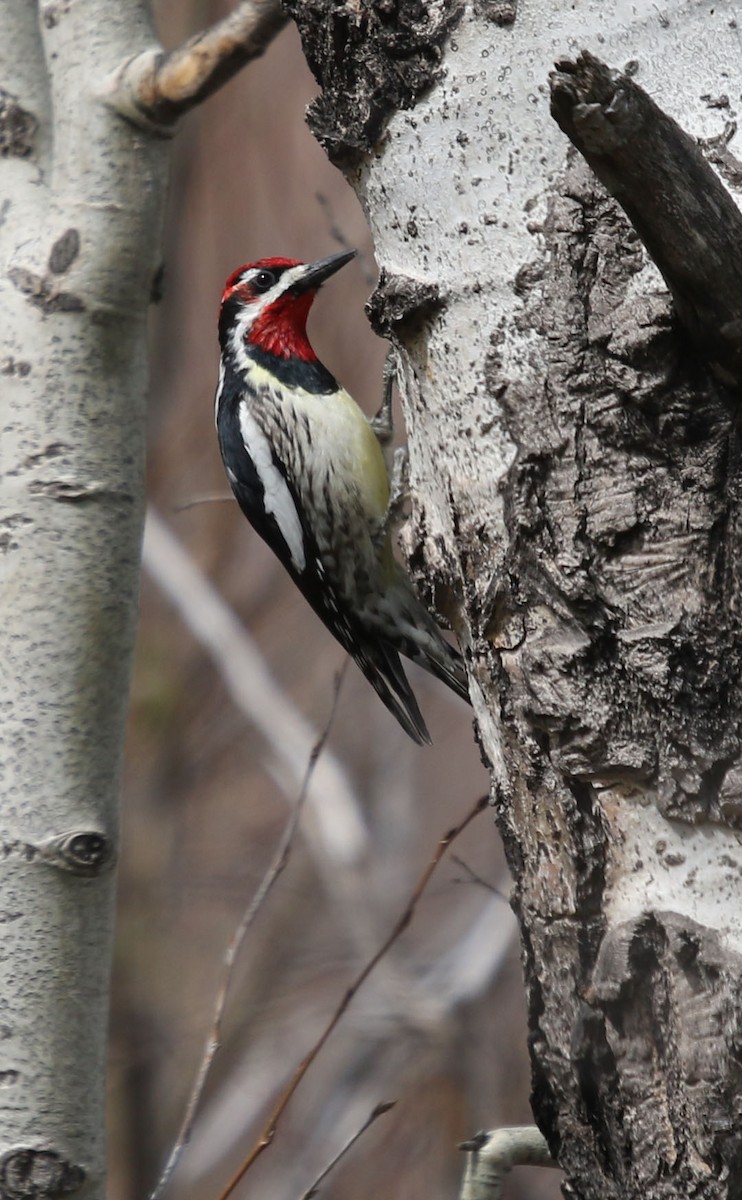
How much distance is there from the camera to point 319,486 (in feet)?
11.0

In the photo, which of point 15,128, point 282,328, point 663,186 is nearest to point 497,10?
point 663,186

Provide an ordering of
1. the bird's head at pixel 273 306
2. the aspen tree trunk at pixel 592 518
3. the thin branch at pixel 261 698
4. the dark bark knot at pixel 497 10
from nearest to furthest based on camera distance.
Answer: the aspen tree trunk at pixel 592 518 → the dark bark knot at pixel 497 10 → the bird's head at pixel 273 306 → the thin branch at pixel 261 698

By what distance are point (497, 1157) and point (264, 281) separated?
2522mm

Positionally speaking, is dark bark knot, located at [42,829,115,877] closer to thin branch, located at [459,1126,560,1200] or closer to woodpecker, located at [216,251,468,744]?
thin branch, located at [459,1126,560,1200]

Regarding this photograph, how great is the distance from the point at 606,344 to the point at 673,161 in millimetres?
328

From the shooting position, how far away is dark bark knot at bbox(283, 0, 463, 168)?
1538mm

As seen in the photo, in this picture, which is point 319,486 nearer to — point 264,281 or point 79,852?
point 264,281

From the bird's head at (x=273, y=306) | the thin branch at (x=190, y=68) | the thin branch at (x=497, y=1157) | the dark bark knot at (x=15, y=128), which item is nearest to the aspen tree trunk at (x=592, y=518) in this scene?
the thin branch at (x=497, y=1157)

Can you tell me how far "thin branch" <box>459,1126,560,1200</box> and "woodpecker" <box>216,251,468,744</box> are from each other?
5.01 feet

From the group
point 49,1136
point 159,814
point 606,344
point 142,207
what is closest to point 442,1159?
point 159,814

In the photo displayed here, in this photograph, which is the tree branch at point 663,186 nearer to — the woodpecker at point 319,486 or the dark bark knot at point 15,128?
the dark bark knot at point 15,128

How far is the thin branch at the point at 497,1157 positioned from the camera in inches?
68.6

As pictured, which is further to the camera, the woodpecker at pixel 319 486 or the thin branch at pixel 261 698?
the thin branch at pixel 261 698

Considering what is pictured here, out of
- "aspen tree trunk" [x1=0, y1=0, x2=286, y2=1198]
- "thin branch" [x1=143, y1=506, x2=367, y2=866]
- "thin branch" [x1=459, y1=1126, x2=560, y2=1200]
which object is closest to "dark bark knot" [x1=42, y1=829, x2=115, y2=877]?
"aspen tree trunk" [x1=0, y1=0, x2=286, y2=1198]
